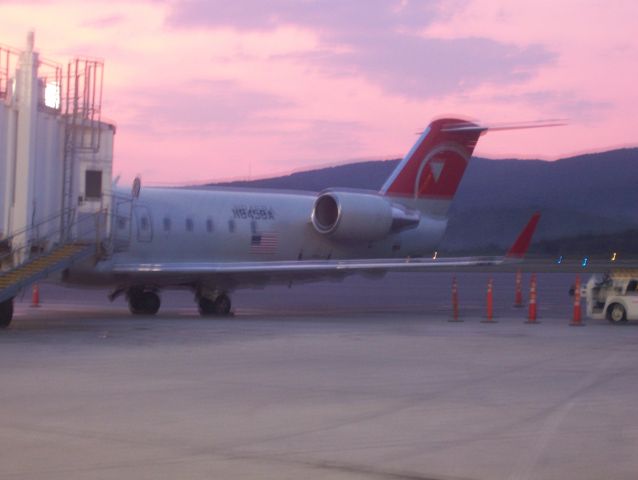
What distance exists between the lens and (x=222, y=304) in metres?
23.8

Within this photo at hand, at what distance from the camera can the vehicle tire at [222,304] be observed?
23719 millimetres

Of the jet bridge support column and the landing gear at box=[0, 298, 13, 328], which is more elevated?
the jet bridge support column

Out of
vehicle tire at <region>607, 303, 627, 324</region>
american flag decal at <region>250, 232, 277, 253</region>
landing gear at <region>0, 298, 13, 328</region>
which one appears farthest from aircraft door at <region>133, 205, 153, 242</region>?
vehicle tire at <region>607, 303, 627, 324</region>

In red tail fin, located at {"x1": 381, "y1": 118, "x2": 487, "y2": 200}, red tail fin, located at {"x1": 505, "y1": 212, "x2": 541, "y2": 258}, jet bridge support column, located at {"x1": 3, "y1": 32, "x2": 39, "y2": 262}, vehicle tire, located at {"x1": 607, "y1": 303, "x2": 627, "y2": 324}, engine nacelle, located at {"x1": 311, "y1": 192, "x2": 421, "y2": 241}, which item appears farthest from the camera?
red tail fin, located at {"x1": 381, "y1": 118, "x2": 487, "y2": 200}

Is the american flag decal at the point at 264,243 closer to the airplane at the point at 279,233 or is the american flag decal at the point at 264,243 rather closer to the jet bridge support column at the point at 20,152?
the airplane at the point at 279,233

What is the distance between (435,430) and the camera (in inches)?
343

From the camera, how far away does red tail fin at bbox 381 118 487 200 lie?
26969 millimetres

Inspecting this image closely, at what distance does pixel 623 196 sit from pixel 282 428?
394ft

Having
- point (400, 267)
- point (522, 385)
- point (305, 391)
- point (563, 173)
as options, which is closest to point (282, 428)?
point (305, 391)

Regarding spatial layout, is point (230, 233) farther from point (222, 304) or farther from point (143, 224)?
point (143, 224)

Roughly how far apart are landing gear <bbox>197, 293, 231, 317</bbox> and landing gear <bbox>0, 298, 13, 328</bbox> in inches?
224

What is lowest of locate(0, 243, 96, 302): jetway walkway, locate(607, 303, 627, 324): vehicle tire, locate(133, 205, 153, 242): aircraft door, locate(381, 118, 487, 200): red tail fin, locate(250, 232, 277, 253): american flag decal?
locate(607, 303, 627, 324): vehicle tire

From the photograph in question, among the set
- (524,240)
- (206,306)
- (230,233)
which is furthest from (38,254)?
(524,240)

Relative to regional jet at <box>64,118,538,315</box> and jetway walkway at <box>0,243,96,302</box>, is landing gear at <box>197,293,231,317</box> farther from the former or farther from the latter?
jetway walkway at <box>0,243,96,302</box>
